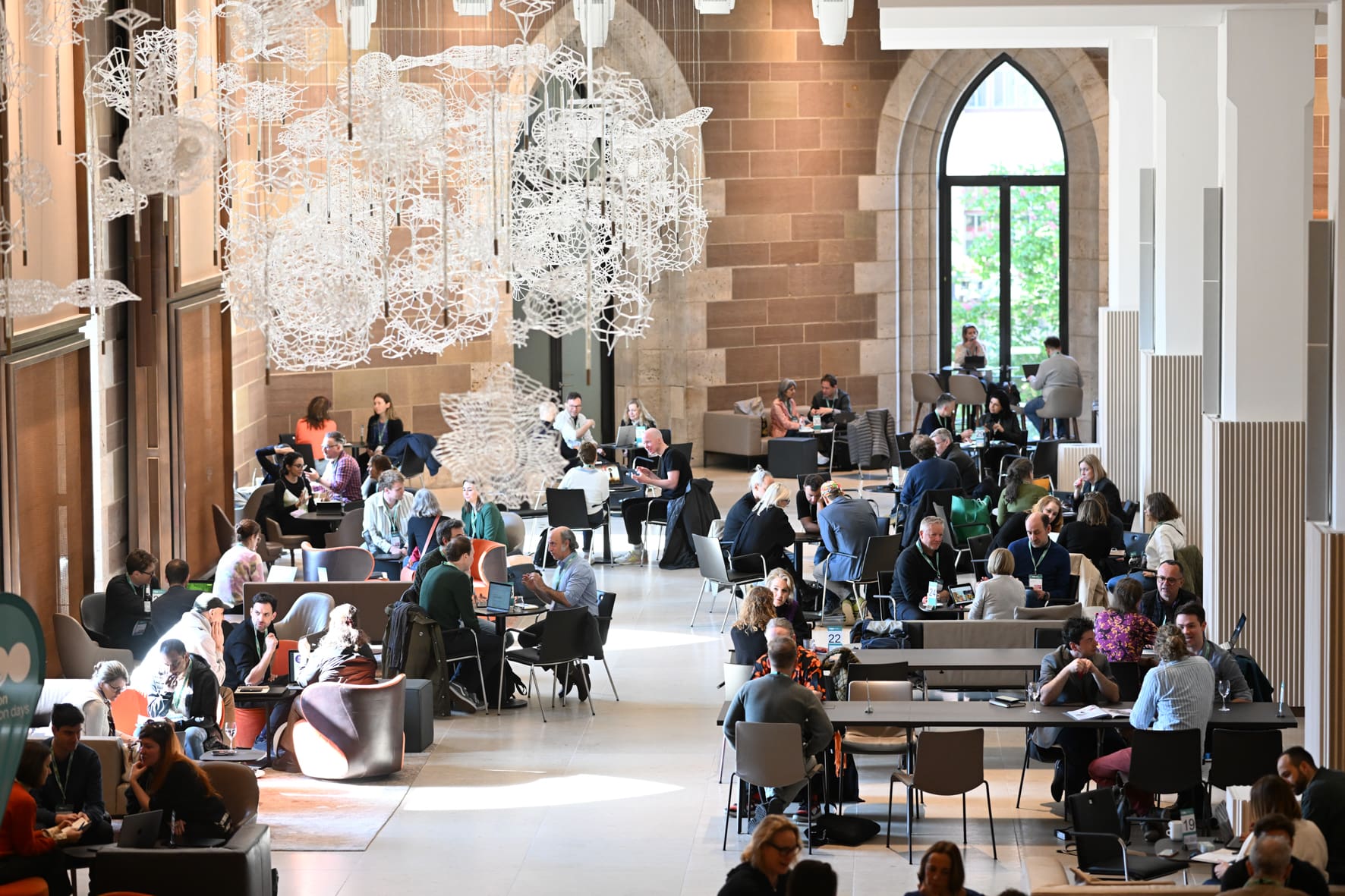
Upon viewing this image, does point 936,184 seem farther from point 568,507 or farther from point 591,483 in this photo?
point 568,507

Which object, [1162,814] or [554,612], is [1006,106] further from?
[1162,814]

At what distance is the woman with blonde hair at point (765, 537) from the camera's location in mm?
12109

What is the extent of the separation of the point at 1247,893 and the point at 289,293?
7.15 metres

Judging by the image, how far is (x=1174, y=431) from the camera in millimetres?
13852

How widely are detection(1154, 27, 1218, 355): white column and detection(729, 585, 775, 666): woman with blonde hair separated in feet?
18.8

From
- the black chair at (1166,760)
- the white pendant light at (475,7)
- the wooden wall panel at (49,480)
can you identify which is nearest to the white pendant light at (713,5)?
the white pendant light at (475,7)

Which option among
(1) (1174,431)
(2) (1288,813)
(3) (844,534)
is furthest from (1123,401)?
(2) (1288,813)

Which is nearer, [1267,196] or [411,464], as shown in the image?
[1267,196]

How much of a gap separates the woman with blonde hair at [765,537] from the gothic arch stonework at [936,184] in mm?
8507

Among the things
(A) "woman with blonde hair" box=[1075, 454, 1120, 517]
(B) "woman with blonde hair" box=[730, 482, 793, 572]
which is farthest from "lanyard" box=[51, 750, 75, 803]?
(A) "woman with blonde hair" box=[1075, 454, 1120, 517]

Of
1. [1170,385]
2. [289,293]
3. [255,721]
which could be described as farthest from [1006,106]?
[255,721]

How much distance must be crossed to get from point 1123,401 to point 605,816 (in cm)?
902

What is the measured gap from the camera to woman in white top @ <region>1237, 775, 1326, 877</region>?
6.03 metres

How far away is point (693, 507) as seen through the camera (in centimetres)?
1392
